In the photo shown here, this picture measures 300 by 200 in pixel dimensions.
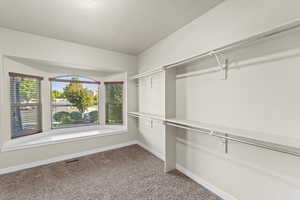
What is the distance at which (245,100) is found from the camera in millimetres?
1407

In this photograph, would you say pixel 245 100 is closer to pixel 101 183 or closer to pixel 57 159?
pixel 101 183

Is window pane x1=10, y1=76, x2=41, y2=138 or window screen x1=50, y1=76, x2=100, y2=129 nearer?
window pane x1=10, y1=76, x2=41, y2=138

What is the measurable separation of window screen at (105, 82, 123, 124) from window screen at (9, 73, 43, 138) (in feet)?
5.21

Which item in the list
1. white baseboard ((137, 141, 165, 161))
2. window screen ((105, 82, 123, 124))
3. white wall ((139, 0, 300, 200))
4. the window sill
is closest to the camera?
white wall ((139, 0, 300, 200))

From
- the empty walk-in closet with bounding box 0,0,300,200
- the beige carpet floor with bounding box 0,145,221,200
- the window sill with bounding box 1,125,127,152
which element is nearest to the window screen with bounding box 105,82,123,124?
the window sill with bounding box 1,125,127,152

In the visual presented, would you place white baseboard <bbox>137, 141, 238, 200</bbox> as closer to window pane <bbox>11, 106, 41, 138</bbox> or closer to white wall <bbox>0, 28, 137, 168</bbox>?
white wall <bbox>0, 28, 137, 168</bbox>

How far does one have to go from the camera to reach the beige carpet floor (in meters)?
1.70

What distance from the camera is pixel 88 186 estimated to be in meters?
1.88

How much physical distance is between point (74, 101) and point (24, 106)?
1020mm

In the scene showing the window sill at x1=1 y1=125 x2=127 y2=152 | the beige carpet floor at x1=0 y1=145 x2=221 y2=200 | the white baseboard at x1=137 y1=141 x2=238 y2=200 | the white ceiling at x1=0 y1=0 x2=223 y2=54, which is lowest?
the beige carpet floor at x1=0 y1=145 x2=221 y2=200

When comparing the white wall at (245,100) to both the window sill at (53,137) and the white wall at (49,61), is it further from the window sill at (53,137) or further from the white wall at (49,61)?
the window sill at (53,137)

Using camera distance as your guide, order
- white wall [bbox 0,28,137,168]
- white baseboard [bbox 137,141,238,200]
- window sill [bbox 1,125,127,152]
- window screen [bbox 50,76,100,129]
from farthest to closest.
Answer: window screen [bbox 50,76,100,129], window sill [bbox 1,125,127,152], white wall [bbox 0,28,137,168], white baseboard [bbox 137,141,238,200]

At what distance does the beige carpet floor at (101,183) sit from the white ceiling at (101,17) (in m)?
2.54

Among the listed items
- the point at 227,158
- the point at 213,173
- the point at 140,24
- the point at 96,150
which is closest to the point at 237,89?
the point at 227,158
